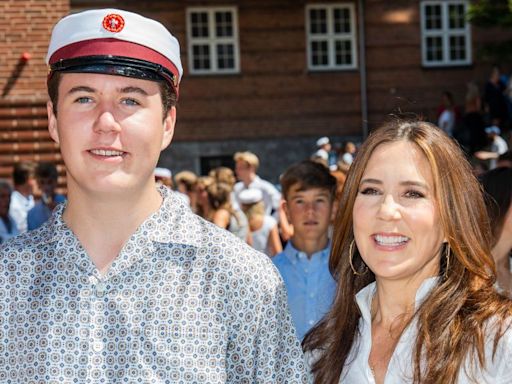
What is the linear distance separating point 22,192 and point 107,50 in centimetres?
792

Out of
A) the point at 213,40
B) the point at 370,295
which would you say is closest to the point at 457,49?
the point at 213,40

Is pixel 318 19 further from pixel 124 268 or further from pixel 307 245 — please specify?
pixel 124 268

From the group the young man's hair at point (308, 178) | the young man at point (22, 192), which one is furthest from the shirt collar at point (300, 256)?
the young man at point (22, 192)

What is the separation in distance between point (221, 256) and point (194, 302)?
19cm

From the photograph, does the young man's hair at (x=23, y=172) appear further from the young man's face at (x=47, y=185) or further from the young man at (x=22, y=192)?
the young man's face at (x=47, y=185)

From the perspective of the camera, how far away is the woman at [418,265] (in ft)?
11.2

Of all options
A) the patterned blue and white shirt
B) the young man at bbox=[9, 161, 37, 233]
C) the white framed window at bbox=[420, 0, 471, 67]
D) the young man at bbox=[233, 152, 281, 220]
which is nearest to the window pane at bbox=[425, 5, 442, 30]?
the white framed window at bbox=[420, 0, 471, 67]

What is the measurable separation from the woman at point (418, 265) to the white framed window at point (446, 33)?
72.2 ft

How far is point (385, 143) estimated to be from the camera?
372cm

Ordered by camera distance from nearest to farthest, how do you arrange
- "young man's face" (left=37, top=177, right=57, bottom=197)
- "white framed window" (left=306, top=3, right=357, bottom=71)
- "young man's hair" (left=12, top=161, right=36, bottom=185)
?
"young man's face" (left=37, top=177, right=57, bottom=197)
"young man's hair" (left=12, top=161, right=36, bottom=185)
"white framed window" (left=306, top=3, right=357, bottom=71)

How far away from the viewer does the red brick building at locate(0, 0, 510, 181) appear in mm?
23844

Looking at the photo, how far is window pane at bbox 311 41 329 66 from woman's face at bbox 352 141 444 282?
21.4 metres

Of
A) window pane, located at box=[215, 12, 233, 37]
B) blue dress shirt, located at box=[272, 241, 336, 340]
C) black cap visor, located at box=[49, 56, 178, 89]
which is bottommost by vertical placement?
blue dress shirt, located at box=[272, 241, 336, 340]

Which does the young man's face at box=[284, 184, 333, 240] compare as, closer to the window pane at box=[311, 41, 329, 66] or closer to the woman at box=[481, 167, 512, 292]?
the woman at box=[481, 167, 512, 292]
